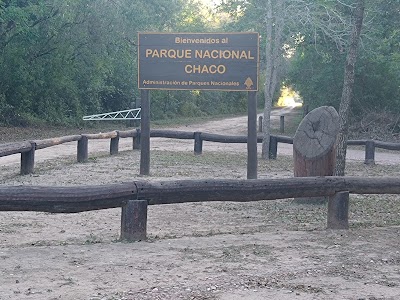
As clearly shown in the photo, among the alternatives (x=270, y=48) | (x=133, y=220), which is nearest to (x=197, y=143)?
(x=270, y=48)

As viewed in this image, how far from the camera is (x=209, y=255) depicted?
7090 mm

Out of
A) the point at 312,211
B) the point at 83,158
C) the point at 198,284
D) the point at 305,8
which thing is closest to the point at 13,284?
the point at 198,284

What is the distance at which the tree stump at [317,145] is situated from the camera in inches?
432

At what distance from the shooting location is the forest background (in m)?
28.4

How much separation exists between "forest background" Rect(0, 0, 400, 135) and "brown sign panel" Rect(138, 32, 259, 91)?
9.45 m

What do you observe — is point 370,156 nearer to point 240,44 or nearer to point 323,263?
point 240,44

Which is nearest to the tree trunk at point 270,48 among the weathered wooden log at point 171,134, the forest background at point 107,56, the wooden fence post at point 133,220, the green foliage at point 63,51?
the weathered wooden log at point 171,134

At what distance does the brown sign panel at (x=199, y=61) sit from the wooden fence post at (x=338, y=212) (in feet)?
19.7

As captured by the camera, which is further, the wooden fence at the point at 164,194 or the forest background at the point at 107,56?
the forest background at the point at 107,56

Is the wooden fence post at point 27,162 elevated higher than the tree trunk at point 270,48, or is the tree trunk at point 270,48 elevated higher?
the tree trunk at point 270,48

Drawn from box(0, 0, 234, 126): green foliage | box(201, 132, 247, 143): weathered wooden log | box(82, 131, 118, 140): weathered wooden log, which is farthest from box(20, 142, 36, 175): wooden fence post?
box(0, 0, 234, 126): green foliage

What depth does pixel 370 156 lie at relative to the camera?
65.9 ft

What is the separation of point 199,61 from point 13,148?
13.1 feet

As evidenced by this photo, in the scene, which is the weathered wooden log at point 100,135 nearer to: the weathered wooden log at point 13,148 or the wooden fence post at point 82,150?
the wooden fence post at point 82,150
